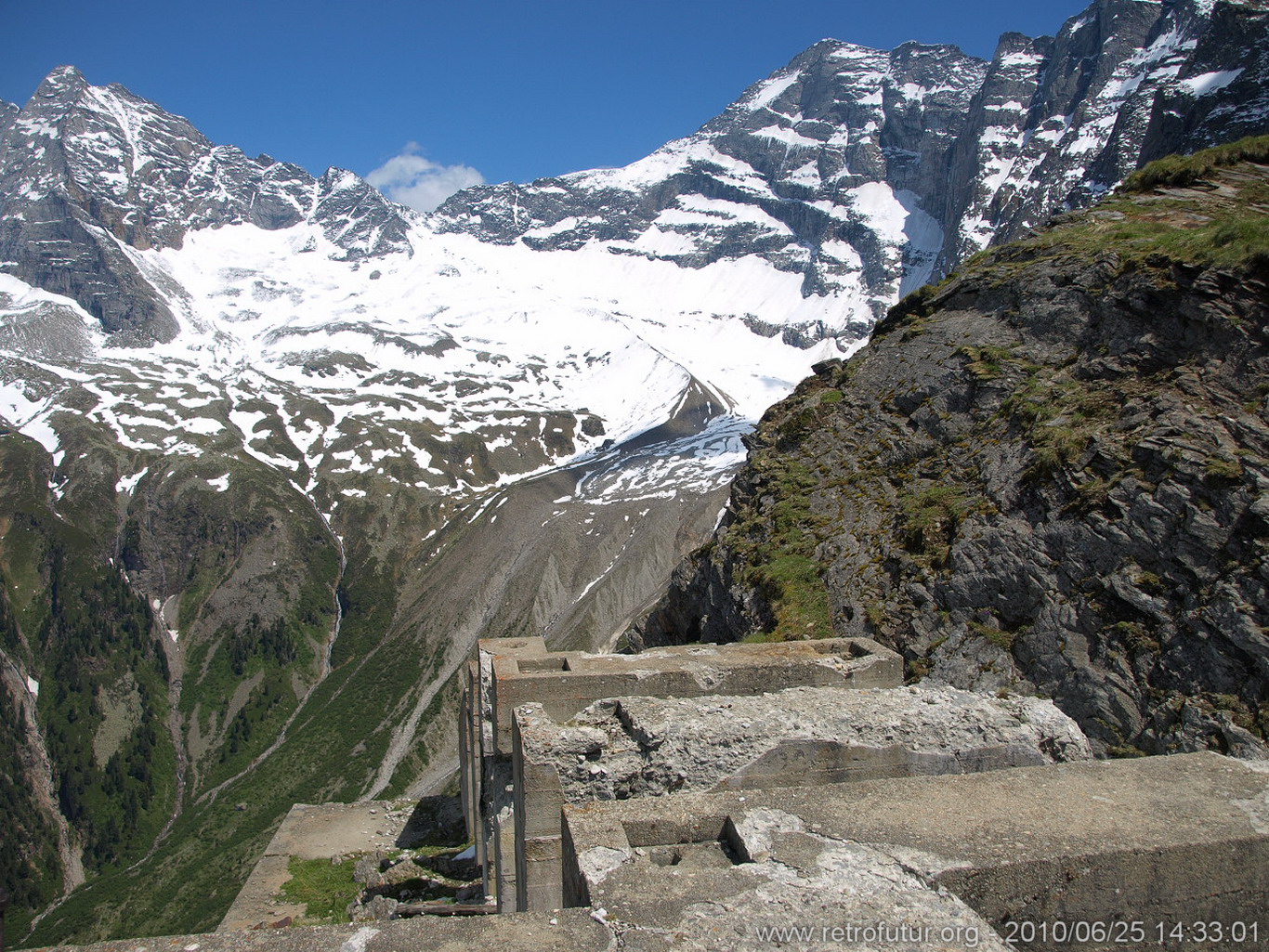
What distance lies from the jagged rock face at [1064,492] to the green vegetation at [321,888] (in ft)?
55.0

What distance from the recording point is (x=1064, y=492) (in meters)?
23.4

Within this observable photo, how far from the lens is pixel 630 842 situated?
10039 mm

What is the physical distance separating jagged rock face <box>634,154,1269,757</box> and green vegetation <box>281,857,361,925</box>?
16.8m

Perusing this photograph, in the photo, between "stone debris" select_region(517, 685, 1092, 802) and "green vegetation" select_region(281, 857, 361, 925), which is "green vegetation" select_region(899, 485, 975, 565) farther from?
"green vegetation" select_region(281, 857, 361, 925)

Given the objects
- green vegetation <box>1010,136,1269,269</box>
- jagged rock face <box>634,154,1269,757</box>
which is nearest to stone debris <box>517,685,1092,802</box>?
jagged rock face <box>634,154,1269,757</box>

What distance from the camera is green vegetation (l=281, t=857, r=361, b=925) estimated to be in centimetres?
2795

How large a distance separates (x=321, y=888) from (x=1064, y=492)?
94.4 feet

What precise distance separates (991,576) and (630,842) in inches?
683

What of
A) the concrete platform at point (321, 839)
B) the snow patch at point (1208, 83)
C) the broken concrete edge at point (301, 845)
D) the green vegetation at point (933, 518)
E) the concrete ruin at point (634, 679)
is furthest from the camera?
the snow patch at point (1208, 83)

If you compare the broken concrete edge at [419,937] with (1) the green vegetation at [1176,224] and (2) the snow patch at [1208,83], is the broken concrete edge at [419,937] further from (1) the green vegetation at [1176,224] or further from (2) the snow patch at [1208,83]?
(2) the snow patch at [1208,83]

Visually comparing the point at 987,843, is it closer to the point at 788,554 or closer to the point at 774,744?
the point at 774,744

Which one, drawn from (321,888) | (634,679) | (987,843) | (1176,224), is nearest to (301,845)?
(321,888)

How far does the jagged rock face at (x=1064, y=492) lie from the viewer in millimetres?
18844

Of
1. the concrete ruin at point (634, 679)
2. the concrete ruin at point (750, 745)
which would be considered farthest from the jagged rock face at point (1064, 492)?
the concrete ruin at point (750, 745)
